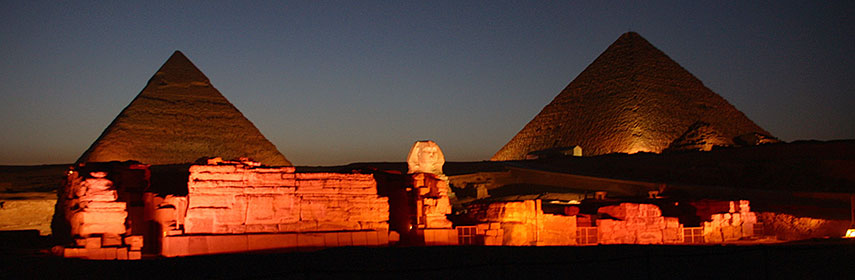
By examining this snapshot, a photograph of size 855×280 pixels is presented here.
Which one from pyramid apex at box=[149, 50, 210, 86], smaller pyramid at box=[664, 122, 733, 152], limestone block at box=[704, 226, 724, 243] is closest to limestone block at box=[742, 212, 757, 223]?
limestone block at box=[704, 226, 724, 243]

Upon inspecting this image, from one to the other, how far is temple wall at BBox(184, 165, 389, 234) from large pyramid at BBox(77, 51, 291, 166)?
27.7 meters

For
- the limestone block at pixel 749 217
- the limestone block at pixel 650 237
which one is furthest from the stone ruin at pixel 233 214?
the limestone block at pixel 749 217

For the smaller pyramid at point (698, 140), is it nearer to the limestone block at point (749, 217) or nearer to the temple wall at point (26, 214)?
the limestone block at point (749, 217)

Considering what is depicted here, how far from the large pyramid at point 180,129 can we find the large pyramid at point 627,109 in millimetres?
23388

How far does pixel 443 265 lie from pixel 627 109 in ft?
161

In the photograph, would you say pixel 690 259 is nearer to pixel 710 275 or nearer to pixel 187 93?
pixel 710 275

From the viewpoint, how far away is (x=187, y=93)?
1634 inches

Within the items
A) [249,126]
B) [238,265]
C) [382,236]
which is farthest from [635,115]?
[238,265]

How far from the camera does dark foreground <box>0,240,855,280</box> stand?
7.83 m

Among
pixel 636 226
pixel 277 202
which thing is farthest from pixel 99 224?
pixel 636 226

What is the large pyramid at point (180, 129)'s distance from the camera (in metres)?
38.1

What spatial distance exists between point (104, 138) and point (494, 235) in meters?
30.0

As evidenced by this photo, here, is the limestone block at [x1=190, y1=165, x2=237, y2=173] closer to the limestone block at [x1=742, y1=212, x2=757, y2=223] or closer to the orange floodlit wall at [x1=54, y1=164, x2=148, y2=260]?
the orange floodlit wall at [x1=54, y1=164, x2=148, y2=260]

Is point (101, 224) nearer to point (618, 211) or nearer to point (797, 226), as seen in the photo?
point (618, 211)
